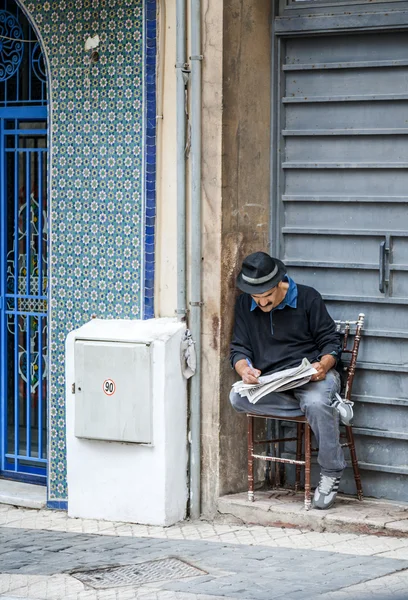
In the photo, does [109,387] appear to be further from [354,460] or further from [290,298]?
[354,460]

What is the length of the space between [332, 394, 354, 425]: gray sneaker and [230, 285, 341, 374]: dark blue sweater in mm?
276

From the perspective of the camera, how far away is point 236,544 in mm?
7316

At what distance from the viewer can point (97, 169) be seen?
821cm

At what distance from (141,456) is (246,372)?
0.85 m

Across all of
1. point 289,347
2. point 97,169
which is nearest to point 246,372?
point 289,347

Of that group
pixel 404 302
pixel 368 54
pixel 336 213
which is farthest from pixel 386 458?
pixel 368 54

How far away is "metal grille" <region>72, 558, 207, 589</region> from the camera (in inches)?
260

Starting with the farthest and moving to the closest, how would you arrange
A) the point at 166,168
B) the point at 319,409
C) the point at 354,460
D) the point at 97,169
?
the point at 97,169, the point at 166,168, the point at 354,460, the point at 319,409

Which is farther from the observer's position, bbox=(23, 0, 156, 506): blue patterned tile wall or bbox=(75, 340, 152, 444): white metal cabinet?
bbox=(23, 0, 156, 506): blue patterned tile wall

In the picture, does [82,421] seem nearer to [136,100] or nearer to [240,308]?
[240,308]

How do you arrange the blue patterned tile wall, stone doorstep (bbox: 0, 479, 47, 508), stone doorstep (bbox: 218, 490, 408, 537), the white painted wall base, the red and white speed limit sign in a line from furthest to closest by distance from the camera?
1. stone doorstep (bbox: 0, 479, 47, 508)
2. the blue patterned tile wall
3. the red and white speed limit sign
4. the white painted wall base
5. stone doorstep (bbox: 218, 490, 408, 537)

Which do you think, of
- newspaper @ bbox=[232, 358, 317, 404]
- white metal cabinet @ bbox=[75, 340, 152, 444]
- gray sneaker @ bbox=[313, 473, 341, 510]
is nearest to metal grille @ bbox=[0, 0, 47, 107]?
white metal cabinet @ bbox=[75, 340, 152, 444]

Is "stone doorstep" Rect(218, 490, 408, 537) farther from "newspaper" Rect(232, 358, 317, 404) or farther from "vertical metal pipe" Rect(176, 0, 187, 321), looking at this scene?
"vertical metal pipe" Rect(176, 0, 187, 321)

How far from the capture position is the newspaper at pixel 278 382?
24.3ft
